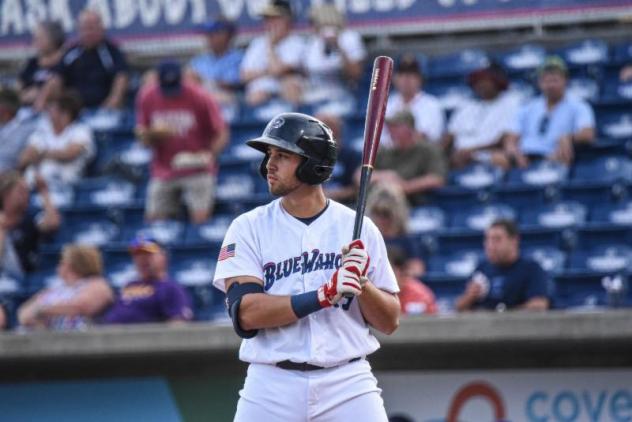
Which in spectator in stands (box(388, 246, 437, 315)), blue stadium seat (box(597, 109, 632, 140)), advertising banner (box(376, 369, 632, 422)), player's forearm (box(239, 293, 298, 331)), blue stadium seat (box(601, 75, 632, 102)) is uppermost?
blue stadium seat (box(601, 75, 632, 102))

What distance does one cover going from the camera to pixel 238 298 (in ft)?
13.8

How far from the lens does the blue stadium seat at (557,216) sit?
25.9 feet

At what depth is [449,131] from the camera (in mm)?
8688

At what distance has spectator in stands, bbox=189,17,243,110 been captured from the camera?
9867mm

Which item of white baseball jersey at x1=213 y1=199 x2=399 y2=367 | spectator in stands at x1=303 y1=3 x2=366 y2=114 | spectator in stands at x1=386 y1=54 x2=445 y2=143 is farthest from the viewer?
spectator in stands at x1=303 y1=3 x2=366 y2=114

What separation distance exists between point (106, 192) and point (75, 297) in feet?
7.25

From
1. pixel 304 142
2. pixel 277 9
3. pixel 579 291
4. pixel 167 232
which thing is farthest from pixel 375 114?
pixel 277 9

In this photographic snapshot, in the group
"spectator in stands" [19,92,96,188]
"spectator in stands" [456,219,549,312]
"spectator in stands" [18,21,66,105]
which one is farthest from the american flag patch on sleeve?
"spectator in stands" [18,21,66,105]

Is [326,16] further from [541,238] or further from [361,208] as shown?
[361,208]

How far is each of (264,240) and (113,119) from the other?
614 cm

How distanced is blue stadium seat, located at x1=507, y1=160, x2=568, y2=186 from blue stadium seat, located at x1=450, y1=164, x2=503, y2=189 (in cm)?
11

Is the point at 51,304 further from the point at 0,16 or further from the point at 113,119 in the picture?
the point at 0,16

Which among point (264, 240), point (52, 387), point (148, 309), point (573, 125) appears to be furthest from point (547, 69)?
point (264, 240)

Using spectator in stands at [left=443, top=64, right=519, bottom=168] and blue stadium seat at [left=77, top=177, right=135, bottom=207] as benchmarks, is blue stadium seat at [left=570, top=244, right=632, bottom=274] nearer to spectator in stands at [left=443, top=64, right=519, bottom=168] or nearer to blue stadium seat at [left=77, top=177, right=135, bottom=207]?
spectator in stands at [left=443, top=64, right=519, bottom=168]
